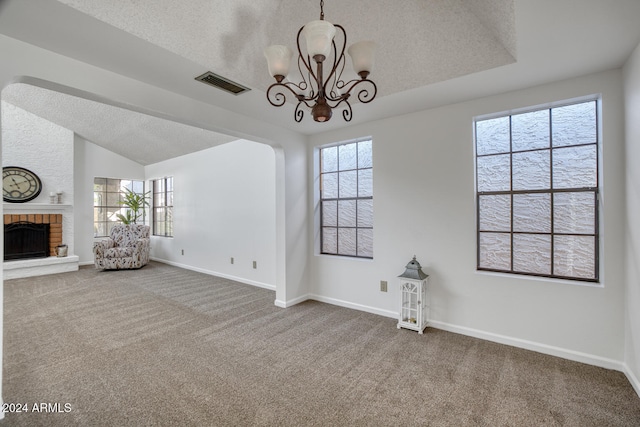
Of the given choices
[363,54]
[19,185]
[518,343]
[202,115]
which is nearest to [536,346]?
[518,343]

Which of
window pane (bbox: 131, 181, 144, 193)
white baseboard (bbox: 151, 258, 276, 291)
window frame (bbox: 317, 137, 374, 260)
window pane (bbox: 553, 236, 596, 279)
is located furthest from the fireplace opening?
window pane (bbox: 553, 236, 596, 279)

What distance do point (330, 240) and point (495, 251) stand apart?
2047 millimetres

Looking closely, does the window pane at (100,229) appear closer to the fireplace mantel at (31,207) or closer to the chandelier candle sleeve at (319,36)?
the fireplace mantel at (31,207)

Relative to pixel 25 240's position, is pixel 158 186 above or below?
above

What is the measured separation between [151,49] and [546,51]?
2762 millimetres

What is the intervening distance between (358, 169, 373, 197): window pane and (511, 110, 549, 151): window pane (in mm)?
1564

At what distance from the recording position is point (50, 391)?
6.83 ft

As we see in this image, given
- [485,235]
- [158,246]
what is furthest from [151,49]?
[158,246]

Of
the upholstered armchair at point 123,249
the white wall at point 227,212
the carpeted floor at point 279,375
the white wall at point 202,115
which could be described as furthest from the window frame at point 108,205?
the white wall at point 202,115

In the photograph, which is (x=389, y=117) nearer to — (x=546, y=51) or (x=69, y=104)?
(x=546, y=51)

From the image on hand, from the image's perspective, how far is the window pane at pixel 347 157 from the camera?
155 inches

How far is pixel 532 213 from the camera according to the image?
273 centimetres

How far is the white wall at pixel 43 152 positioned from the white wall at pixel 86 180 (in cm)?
32

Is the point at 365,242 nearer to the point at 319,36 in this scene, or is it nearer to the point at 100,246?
the point at 319,36
